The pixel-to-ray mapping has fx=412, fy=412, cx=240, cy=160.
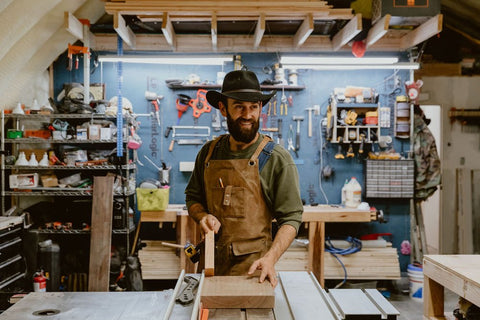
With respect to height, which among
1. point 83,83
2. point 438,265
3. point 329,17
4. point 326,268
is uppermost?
point 329,17

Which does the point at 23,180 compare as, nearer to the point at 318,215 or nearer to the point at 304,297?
the point at 318,215

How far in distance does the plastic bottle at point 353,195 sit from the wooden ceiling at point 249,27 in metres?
1.92

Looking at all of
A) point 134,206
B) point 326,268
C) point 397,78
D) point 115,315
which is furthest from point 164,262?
point 397,78

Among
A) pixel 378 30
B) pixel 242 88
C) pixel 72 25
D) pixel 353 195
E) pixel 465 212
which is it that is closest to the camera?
pixel 242 88

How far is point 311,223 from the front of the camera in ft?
17.4

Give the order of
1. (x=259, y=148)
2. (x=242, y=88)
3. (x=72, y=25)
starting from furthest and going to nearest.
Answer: (x=72, y=25) < (x=259, y=148) < (x=242, y=88)

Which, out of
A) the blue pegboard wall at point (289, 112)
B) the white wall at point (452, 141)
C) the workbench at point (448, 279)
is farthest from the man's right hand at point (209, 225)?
the white wall at point (452, 141)

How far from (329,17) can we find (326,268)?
3159 millimetres

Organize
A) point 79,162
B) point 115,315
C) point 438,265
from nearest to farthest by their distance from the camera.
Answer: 1. point 115,315
2. point 438,265
3. point 79,162

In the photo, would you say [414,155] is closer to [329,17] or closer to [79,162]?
[329,17]

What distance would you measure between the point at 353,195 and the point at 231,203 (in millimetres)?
3600

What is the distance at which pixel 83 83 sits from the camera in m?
5.92

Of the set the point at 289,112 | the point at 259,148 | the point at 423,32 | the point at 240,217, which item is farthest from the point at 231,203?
the point at 423,32

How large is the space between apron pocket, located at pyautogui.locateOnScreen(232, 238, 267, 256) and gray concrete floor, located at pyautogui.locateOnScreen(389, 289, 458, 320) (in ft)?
10.4
